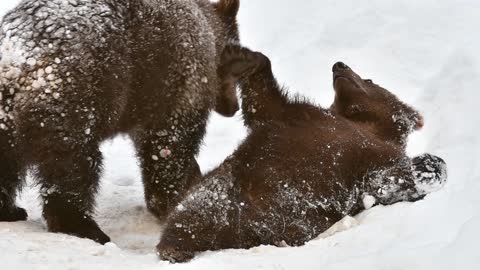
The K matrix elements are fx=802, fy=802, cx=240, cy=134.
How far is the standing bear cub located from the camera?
4.88m

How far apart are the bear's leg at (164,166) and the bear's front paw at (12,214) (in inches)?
38.5

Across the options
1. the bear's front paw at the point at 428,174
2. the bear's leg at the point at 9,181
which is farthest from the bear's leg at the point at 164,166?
the bear's front paw at the point at 428,174

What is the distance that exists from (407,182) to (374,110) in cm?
109

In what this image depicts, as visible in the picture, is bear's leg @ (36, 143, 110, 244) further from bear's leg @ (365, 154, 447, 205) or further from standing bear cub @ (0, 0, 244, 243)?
bear's leg @ (365, 154, 447, 205)

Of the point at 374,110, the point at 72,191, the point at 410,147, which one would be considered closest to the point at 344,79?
the point at 374,110

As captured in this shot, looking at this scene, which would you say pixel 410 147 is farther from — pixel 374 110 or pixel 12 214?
pixel 12 214

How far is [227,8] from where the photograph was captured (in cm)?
688

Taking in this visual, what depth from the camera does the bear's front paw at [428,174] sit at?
15.4 feet

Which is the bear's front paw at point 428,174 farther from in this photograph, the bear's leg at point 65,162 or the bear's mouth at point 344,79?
the bear's leg at point 65,162

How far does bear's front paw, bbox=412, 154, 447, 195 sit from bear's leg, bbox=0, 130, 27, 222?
2566 mm

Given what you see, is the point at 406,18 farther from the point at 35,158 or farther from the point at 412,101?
the point at 35,158

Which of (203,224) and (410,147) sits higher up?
(410,147)

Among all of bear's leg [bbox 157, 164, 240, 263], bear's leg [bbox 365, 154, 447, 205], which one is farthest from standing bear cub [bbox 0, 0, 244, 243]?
bear's leg [bbox 365, 154, 447, 205]

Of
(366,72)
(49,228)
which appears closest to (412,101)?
(366,72)
